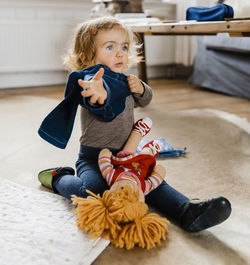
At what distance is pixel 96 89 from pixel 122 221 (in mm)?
295

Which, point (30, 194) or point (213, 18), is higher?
point (213, 18)

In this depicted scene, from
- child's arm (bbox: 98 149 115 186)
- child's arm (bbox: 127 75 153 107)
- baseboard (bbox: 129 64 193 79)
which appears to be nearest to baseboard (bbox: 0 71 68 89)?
baseboard (bbox: 129 64 193 79)

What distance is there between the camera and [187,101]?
235cm

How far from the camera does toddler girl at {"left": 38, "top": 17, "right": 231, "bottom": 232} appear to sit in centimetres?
81

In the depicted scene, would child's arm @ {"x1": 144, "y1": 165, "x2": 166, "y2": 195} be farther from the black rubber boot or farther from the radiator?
the radiator

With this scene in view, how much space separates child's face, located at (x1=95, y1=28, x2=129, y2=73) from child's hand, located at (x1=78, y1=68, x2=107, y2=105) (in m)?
0.18

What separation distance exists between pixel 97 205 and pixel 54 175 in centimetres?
27

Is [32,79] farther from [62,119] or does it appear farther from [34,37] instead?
[62,119]

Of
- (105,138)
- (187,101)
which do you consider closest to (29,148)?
(105,138)

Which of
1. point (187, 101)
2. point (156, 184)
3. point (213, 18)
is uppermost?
point (213, 18)

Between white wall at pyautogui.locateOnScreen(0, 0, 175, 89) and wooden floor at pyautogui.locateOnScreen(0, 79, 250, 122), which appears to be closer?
wooden floor at pyautogui.locateOnScreen(0, 79, 250, 122)

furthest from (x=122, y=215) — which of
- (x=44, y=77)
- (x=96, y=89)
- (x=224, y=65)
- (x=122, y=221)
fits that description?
(x=44, y=77)

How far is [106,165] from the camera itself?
0.87 m

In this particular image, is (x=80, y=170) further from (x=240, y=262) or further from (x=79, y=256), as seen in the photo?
(x=240, y=262)
